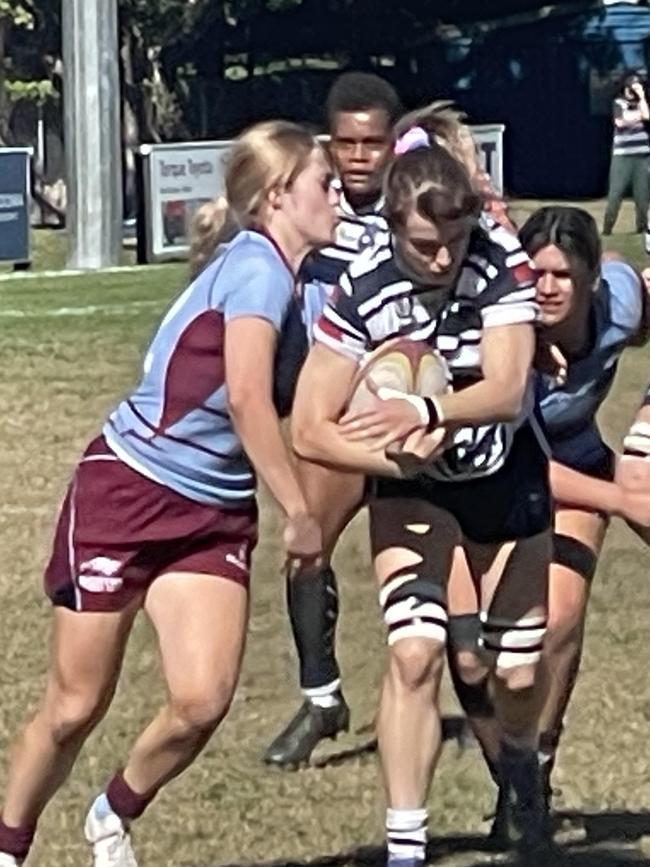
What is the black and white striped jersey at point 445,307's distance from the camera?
559 centimetres

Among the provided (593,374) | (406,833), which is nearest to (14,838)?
(406,833)

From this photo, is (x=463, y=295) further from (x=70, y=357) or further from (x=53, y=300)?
(x=53, y=300)

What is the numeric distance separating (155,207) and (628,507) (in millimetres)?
18533

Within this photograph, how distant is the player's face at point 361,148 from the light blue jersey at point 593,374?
90 cm

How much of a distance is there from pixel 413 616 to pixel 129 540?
2.30ft

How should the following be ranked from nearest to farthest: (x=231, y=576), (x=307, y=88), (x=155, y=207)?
(x=231, y=576)
(x=155, y=207)
(x=307, y=88)

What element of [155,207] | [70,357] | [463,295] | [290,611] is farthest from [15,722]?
[155,207]

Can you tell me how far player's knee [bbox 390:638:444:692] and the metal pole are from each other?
19901 mm

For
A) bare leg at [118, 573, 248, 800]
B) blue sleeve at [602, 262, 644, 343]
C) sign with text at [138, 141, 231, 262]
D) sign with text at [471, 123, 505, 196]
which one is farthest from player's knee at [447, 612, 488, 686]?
sign with text at [471, 123, 505, 196]

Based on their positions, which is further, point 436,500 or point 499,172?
point 499,172

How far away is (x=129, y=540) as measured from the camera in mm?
5469

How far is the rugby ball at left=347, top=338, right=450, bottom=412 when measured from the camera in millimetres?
5480

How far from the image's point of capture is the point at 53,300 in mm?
20688

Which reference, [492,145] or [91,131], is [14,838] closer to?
[91,131]
